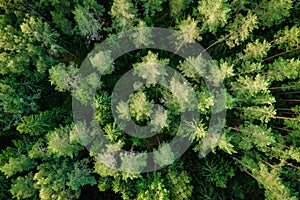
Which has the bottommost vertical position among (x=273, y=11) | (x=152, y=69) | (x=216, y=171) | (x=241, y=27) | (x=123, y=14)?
(x=216, y=171)

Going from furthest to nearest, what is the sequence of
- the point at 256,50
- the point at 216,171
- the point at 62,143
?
the point at 216,171 < the point at 256,50 < the point at 62,143

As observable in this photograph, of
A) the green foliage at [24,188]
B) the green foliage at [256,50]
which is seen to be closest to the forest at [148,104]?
the green foliage at [24,188]

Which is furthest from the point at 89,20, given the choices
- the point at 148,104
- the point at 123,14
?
the point at 148,104

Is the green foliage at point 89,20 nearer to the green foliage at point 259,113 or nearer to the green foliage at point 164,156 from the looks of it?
the green foliage at point 164,156

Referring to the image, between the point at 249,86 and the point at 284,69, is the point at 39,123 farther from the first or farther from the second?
the point at 284,69

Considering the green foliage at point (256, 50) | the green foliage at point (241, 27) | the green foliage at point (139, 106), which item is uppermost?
the green foliage at point (241, 27)

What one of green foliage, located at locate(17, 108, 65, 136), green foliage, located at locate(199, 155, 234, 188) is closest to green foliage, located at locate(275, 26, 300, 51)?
green foliage, located at locate(199, 155, 234, 188)

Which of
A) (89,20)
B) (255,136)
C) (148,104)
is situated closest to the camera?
(148,104)

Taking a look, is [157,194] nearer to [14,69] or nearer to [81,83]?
[81,83]

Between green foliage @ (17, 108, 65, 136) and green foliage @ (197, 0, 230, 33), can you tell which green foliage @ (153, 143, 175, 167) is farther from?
green foliage @ (197, 0, 230, 33)
